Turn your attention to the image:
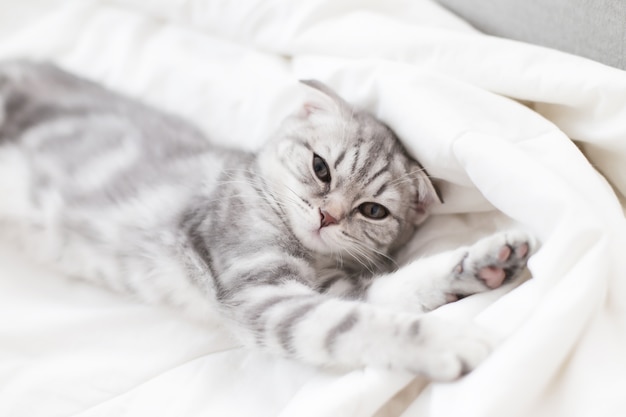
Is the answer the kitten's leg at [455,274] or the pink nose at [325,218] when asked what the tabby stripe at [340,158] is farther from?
the kitten's leg at [455,274]

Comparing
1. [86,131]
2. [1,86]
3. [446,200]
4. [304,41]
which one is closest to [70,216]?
[86,131]

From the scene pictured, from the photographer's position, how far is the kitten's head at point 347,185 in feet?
4.18

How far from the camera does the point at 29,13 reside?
1901 millimetres

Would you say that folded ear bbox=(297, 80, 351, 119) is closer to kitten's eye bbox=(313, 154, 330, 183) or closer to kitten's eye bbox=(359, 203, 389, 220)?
kitten's eye bbox=(313, 154, 330, 183)

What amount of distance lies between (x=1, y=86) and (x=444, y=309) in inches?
51.4

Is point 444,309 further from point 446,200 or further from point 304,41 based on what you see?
point 304,41

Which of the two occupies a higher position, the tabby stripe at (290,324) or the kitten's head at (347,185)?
the kitten's head at (347,185)

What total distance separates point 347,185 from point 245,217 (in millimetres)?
239

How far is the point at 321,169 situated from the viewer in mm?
1329

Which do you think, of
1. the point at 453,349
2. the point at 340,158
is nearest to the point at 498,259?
the point at 453,349

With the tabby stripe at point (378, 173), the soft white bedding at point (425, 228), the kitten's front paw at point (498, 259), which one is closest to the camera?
the soft white bedding at point (425, 228)

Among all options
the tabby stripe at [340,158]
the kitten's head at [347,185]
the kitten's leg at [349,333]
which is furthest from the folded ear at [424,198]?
the kitten's leg at [349,333]

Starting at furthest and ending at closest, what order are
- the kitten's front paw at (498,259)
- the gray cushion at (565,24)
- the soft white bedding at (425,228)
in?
the gray cushion at (565,24) < the kitten's front paw at (498,259) < the soft white bedding at (425,228)

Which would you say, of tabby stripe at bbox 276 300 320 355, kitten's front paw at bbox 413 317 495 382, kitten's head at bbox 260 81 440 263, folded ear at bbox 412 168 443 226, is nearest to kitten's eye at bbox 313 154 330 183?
kitten's head at bbox 260 81 440 263
